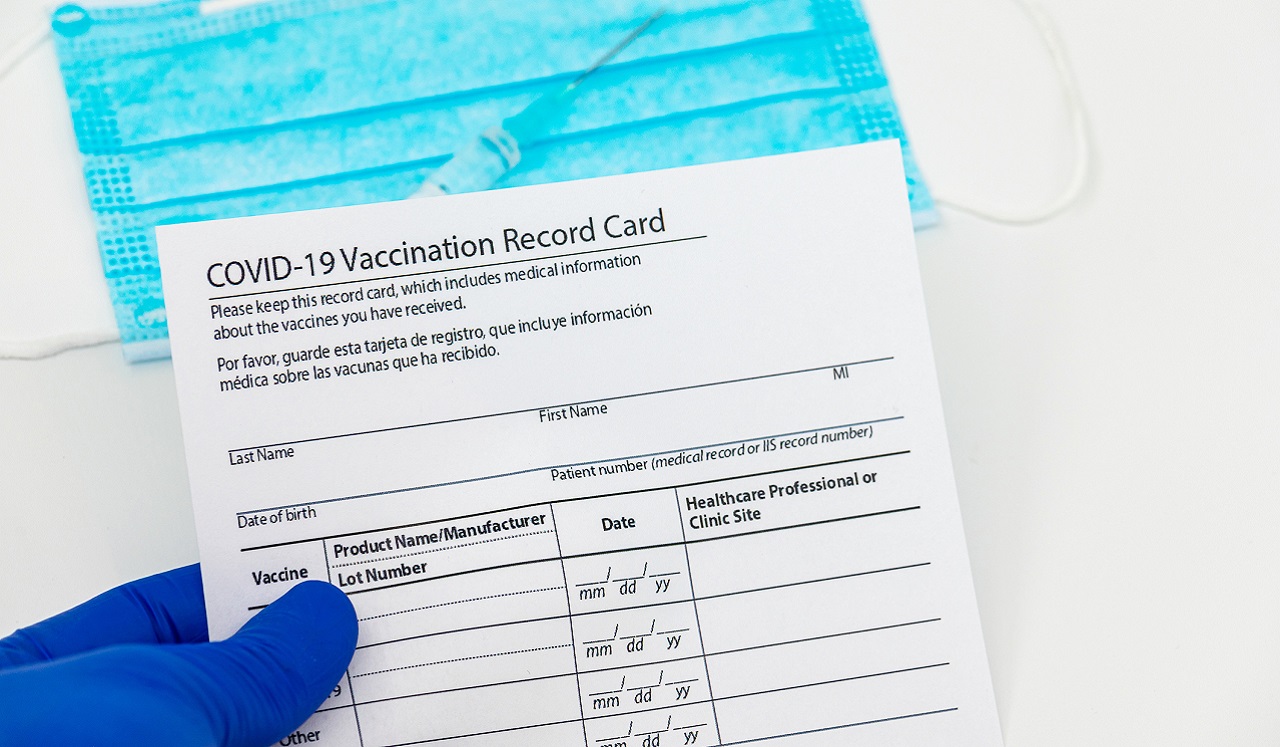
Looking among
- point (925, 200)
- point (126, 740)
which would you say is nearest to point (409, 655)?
point (126, 740)

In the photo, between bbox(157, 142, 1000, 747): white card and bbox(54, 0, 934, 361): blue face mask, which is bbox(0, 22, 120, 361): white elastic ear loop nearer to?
bbox(54, 0, 934, 361): blue face mask

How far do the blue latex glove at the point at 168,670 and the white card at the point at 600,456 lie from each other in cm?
3

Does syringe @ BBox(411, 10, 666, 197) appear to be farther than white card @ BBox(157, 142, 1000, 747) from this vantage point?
Yes

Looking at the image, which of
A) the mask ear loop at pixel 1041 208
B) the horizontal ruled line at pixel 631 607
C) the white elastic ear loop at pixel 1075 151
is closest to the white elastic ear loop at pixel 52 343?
the mask ear loop at pixel 1041 208

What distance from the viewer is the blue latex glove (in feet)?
1.78

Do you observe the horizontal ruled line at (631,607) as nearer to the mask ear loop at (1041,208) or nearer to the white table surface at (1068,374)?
the white table surface at (1068,374)

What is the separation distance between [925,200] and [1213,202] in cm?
30

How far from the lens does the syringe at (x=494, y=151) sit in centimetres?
82

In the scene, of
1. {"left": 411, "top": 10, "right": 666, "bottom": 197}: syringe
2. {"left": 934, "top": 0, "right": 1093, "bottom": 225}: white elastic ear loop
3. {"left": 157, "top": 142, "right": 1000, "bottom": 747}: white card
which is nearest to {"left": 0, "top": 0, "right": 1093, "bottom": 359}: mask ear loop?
{"left": 934, "top": 0, "right": 1093, "bottom": 225}: white elastic ear loop

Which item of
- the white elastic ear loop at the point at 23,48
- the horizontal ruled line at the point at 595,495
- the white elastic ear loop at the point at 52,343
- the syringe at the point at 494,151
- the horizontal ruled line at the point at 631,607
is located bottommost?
the horizontal ruled line at the point at 631,607

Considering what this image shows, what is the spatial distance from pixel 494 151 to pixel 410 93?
0.38 feet

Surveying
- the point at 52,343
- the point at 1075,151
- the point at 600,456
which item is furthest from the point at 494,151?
the point at 1075,151

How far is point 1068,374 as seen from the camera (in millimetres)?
820

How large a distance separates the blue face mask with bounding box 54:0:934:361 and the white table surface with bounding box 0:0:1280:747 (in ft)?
0.16
